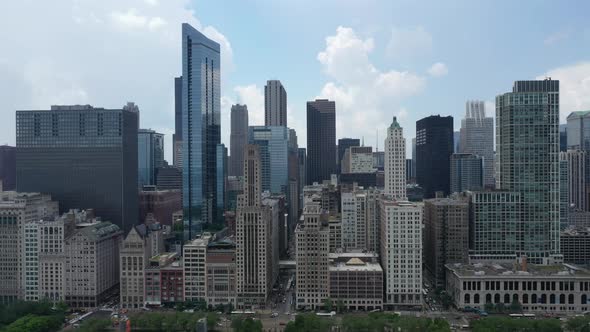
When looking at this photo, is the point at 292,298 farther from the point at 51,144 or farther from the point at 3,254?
the point at 51,144

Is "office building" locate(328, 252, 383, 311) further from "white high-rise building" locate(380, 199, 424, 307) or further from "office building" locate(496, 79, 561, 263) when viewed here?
"office building" locate(496, 79, 561, 263)

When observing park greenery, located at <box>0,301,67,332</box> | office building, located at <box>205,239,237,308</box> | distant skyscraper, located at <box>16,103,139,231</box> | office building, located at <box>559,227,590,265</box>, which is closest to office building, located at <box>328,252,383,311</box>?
office building, located at <box>205,239,237,308</box>

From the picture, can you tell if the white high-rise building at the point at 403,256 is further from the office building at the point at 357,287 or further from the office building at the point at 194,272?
the office building at the point at 194,272

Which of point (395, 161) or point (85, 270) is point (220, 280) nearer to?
point (85, 270)

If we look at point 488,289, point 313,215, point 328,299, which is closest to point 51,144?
point 313,215

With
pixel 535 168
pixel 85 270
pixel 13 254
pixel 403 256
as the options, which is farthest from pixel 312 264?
pixel 13 254

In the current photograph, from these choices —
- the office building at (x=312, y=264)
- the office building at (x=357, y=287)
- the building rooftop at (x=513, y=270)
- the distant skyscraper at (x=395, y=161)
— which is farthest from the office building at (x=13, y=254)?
the building rooftop at (x=513, y=270)
